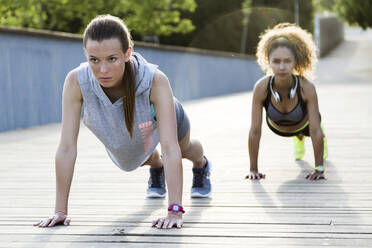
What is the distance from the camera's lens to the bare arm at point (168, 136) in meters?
3.09

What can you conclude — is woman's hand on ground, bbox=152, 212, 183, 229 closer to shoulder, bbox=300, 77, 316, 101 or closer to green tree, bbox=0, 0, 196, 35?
shoulder, bbox=300, 77, 316, 101

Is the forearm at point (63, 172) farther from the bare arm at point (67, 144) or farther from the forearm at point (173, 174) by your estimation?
the forearm at point (173, 174)

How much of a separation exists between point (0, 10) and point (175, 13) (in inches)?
508

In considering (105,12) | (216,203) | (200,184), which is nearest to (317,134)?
(200,184)

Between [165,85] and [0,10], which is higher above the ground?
[0,10]

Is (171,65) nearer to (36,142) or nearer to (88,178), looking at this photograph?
(36,142)

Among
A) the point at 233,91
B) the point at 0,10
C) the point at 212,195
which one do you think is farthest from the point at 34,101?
the point at 233,91

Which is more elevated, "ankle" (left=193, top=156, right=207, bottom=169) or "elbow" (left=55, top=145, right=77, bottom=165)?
"elbow" (left=55, top=145, right=77, bottom=165)

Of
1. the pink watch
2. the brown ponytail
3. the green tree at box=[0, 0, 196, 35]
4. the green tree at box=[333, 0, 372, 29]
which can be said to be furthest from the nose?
the green tree at box=[333, 0, 372, 29]

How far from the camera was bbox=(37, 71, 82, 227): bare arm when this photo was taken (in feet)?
10.3

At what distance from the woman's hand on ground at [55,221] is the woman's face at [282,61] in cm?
213

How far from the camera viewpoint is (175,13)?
95.8 ft

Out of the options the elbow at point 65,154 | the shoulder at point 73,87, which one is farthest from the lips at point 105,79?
the elbow at point 65,154

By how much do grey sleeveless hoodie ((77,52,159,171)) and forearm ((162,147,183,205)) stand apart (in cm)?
26
